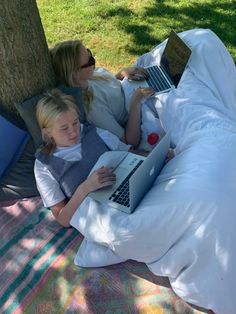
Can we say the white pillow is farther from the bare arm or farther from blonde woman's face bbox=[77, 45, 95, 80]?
blonde woman's face bbox=[77, 45, 95, 80]

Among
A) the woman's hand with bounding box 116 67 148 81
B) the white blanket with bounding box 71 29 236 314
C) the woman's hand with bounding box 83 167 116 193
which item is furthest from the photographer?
the woman's hand with bounding box 116 67 148 81

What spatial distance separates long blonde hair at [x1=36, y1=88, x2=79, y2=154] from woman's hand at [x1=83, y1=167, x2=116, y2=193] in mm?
403

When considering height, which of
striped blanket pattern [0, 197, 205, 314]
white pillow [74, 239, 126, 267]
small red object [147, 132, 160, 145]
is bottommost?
striped blanket pattern [0, 197, 205, 314]

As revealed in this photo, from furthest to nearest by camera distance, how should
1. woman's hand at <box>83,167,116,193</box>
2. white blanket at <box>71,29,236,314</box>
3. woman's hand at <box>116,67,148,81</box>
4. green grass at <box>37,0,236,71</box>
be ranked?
green grass at <box>37,0,236,71</box> → woman's hand at <box>116,67,148,81</box> → woman's hand at <box>83,167,116,193</box> → white blanket at <box>71,29,236,314</box>

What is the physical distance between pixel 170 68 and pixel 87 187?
1.35 meters

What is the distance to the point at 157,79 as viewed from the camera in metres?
3.46

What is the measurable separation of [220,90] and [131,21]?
8.61ft

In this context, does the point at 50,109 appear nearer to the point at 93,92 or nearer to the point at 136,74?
the point at 93,92

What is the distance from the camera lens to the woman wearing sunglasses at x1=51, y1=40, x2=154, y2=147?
321 cm

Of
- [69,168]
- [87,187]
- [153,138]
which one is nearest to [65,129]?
[69,168]

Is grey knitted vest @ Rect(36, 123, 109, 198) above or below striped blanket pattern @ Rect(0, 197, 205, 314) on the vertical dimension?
above

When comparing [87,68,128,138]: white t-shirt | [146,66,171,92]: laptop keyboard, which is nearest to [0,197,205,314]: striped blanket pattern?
[87,68,128,138]: white t-shirt

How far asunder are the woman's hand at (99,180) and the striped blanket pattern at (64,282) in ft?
1.48

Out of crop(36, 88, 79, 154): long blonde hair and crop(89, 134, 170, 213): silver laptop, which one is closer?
crop(89, 134, 170, 213): silver laptop
